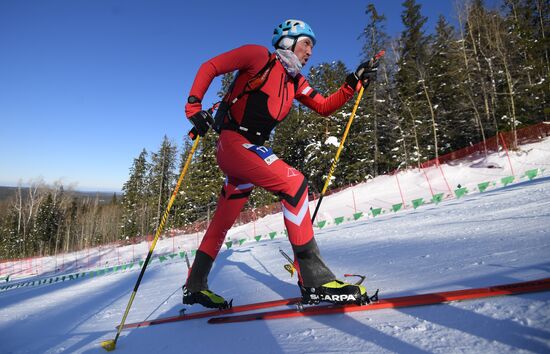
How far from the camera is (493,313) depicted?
1.19 metres

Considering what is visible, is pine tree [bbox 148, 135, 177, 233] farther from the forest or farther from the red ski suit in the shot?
the red ski suit

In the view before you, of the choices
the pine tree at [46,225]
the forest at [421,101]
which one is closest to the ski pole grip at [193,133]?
the forest at [421,101]

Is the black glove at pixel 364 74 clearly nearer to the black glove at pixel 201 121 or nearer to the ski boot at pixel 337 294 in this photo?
the black glove at pixel 201 121

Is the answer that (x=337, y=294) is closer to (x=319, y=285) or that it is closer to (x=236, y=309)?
(x=319, y=285)

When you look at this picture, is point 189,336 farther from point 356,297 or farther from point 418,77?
point 418,77

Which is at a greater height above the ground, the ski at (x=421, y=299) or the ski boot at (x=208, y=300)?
the ski at (x=421, y=299)

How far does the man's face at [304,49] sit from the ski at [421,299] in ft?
6.32

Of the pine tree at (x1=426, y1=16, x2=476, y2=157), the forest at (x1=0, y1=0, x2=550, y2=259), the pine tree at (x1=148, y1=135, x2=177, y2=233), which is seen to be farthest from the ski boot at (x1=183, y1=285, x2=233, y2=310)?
the pine tree at (x1=148, y1=135, x2=177, y2=233)

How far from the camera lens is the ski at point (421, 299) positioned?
4.17 ft

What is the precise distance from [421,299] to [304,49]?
6.72 feet

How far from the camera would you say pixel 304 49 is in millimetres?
2596

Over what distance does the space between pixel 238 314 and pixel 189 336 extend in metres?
0.39

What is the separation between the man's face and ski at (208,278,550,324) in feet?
6.32

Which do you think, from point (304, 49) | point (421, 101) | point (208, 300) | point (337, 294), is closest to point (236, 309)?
point (208, 300)
